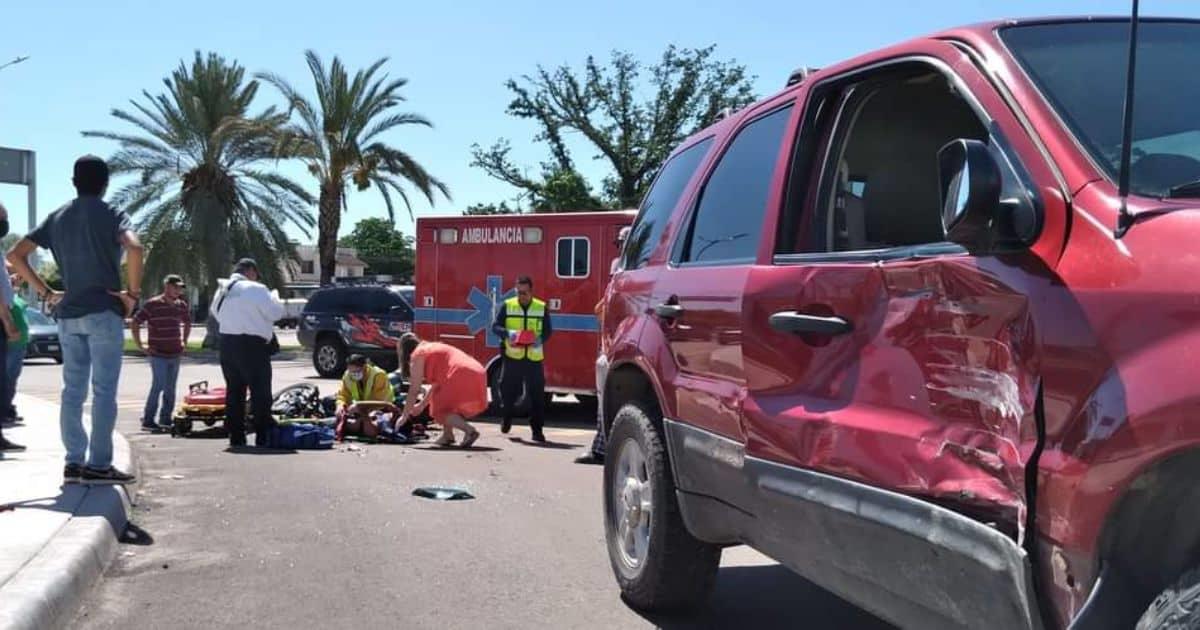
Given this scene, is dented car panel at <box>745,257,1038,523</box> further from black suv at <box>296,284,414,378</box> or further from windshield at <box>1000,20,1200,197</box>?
black suv at <box>296,284,414,378</box>

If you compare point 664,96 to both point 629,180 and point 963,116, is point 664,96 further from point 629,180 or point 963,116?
point 963,116

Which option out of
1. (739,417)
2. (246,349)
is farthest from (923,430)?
(246,349)

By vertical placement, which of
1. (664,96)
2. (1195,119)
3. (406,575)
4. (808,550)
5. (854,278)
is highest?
(664,96)

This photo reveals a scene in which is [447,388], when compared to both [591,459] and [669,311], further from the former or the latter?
[669,311]

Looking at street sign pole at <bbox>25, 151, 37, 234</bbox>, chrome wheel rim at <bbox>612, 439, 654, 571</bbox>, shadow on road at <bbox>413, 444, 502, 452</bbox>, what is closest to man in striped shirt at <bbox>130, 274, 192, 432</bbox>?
shadow on road at <bbox>413, 444, 502, 452</bbox>

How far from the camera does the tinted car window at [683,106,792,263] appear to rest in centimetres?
395

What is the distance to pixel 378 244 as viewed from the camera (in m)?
118

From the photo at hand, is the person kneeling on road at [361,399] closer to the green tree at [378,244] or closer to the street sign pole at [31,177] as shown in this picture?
the street sign pole at [31,177]

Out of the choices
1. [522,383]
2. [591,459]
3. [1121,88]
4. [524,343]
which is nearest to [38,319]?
[522,383]

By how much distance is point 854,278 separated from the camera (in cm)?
310

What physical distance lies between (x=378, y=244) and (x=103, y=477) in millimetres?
113995

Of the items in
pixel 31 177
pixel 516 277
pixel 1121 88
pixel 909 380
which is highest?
pixel 31 177

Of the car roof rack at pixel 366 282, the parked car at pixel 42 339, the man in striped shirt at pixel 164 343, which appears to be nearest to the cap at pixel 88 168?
the man in striped shirt at pixel 164 343

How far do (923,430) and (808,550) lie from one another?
2.42 feet
